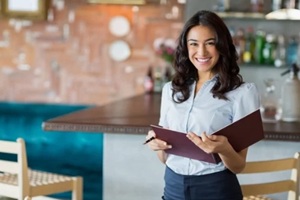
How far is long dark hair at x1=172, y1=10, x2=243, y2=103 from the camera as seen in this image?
2064mm

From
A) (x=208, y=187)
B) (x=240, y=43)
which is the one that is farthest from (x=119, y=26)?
(x=208, y=187)

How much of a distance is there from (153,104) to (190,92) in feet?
6.67

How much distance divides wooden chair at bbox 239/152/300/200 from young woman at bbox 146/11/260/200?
0.39 meters

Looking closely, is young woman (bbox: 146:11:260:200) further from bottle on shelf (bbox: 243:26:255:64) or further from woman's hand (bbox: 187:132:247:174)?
A: bottle on shelf (bbox: 243:26:255:64)

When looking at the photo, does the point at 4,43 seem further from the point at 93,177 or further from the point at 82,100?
the point at 93,177

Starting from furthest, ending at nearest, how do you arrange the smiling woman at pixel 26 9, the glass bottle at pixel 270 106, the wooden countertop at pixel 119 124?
the smiling woman at pixel 26 9 → the glass bottle at pixel 270 106 → the wooden countertop at pixel 119 124

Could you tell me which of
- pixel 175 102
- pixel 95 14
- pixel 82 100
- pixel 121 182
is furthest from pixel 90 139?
pixel 175 102

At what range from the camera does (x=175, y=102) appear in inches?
85.5

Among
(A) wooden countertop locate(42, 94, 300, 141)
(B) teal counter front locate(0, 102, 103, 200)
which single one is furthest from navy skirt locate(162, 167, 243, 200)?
(B) teal counter front locate(0, 102, 103, 200)

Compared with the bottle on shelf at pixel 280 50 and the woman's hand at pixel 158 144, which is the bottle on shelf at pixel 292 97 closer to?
the woman's hand at pixel 158 144

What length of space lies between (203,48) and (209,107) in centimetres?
19

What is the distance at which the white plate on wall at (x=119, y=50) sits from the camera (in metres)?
5.64

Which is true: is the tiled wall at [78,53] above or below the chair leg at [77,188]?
above

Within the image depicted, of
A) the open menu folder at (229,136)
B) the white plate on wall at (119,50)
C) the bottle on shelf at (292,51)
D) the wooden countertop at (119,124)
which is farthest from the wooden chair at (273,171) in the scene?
the white plate on wall at (119,50)
